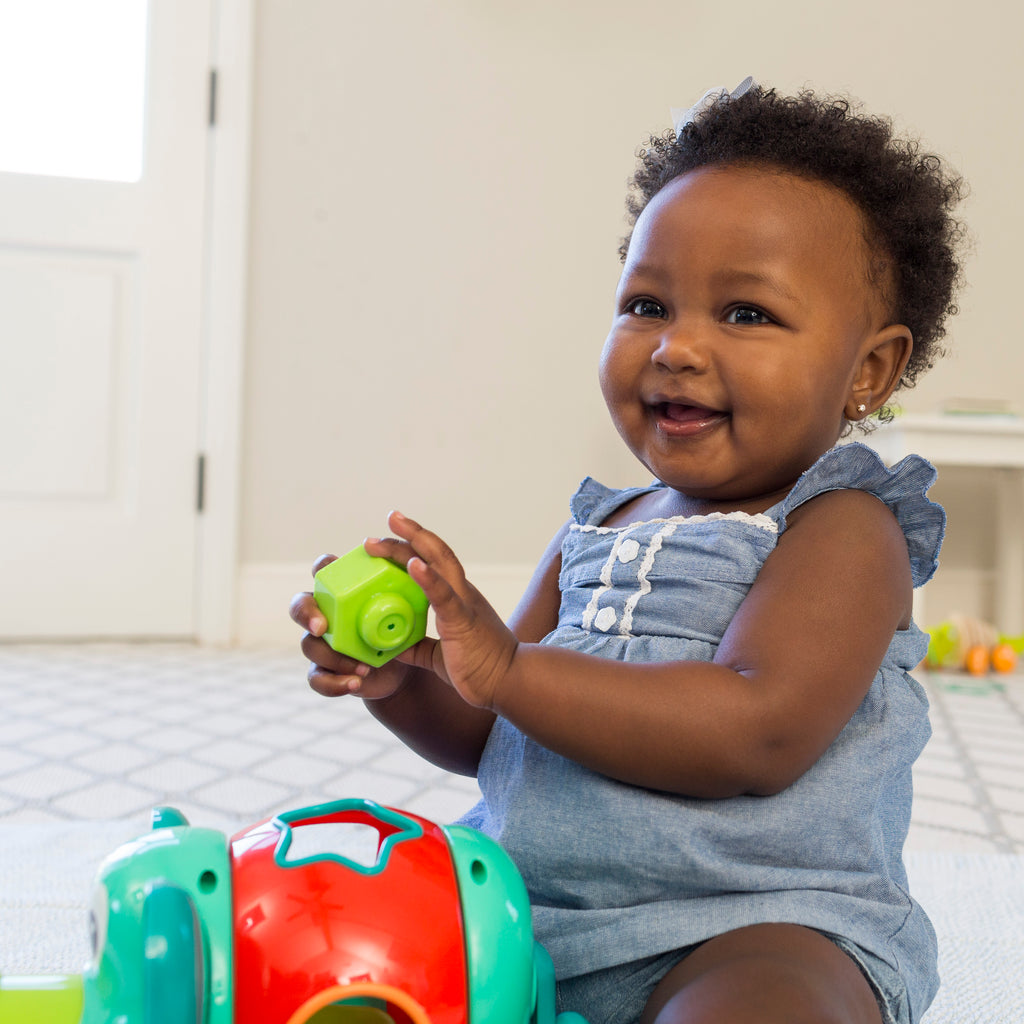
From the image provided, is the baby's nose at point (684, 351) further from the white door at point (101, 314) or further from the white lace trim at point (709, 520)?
the white door at point (101, 314)

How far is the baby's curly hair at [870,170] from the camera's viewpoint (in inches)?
25.0

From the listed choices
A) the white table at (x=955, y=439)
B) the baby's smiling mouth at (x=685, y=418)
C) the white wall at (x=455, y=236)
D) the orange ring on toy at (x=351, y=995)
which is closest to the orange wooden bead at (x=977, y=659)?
the white table at (x=955, y=439)

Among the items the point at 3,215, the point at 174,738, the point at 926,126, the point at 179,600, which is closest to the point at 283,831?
the point at 174,738

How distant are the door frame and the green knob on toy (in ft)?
5.78

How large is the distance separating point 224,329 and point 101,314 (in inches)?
9.8

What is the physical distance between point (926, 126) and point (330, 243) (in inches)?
55.8

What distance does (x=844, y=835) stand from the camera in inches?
21.6

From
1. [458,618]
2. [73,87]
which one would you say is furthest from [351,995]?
[73,87]

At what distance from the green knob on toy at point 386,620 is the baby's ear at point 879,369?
32 centimetres

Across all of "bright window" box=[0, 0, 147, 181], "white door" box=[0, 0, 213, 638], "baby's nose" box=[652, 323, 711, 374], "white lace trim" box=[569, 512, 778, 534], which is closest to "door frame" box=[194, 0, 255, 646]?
"white door" box=[0, 0, 213, 638]

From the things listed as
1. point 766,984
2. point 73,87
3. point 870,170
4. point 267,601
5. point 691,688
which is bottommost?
point 267,601

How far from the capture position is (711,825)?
529mm

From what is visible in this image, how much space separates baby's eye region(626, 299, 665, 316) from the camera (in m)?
0.64

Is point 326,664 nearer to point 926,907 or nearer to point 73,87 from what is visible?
point 926,907
